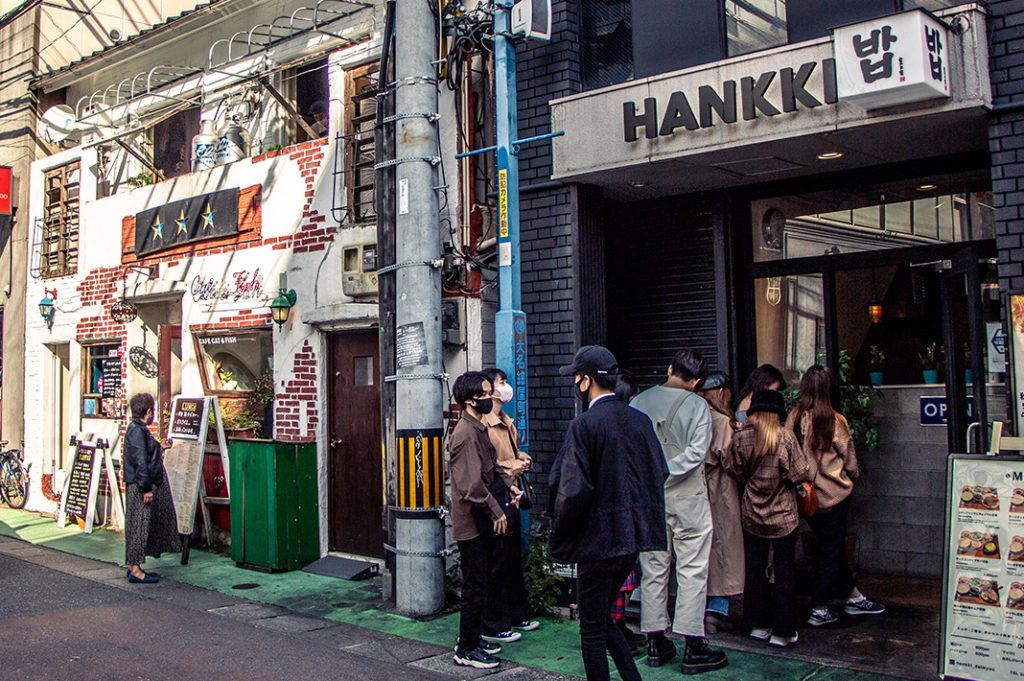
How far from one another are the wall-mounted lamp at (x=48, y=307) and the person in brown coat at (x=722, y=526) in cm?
1045

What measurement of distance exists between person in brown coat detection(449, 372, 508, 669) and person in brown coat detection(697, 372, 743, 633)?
4.60ft

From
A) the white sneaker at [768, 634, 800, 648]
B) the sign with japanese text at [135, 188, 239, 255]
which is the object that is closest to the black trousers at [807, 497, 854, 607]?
the white sneaker at [768, 634, 800, 648]

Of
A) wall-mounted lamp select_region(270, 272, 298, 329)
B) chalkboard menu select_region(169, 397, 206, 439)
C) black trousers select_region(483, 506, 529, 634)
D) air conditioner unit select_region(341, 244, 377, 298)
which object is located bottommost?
black trousers select_region(483, 506, 529, 634)

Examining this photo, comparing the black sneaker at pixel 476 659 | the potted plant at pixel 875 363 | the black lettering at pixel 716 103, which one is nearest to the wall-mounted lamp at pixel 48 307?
the black sneaker at pixel 476 659

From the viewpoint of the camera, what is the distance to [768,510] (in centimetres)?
607

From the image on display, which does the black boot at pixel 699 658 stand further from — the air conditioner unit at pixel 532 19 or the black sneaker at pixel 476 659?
the air conditioner unit at pixel 532 19

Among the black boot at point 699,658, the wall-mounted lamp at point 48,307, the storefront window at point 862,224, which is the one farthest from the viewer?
the wall-mounted lamp at point 48,307

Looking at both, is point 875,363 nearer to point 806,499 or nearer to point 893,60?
point 806,499

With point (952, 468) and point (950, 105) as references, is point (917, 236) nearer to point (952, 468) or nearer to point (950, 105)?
point (950, 105)

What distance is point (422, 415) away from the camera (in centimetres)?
711

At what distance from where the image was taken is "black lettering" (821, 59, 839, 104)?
612 centimetres

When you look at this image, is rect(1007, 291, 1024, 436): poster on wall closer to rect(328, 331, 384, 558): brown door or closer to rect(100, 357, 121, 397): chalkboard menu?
rect(328, 331, 384, 558): brown door

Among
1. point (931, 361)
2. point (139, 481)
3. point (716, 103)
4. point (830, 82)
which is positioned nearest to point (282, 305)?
point (139, 481)

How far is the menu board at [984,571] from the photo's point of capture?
4691 mm
